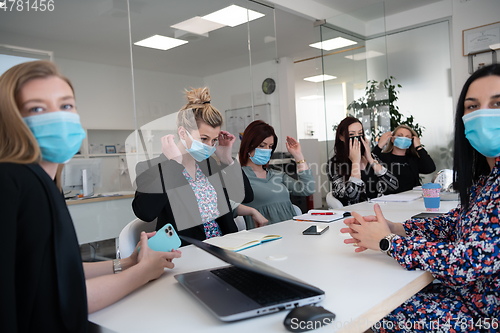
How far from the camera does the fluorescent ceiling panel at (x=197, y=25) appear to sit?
12.0ft

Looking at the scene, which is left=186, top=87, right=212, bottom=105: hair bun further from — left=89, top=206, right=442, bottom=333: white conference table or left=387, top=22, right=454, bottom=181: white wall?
left=387, top=22, right=454, bottom=181: white wall

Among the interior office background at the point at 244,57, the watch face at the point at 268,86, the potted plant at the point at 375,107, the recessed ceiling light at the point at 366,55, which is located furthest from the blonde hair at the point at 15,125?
the recessed ceiling light at the point at 366,55

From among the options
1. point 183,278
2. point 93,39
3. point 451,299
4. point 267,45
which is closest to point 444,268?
point 451,299

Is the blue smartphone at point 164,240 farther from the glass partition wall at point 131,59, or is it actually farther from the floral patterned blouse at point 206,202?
the glass partition wall at point 131,59

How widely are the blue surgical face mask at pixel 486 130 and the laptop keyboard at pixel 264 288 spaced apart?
0.73m

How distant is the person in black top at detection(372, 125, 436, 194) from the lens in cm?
376

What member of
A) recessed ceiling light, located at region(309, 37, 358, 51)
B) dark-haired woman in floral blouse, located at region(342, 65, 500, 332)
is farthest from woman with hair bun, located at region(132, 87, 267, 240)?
recessed ceiling light, located at region(309, 37, 358, 51)

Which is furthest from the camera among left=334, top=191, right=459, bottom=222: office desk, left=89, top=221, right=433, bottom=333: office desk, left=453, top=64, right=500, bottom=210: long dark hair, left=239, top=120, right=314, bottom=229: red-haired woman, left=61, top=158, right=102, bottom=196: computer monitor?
left=61, top=158, right=102, bottom=196: computer monitor

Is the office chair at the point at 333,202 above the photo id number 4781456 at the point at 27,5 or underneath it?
underneath

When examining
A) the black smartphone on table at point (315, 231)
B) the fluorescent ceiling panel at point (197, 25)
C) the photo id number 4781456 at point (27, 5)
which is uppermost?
the fluorescent ceiling panel at point (197, 25)

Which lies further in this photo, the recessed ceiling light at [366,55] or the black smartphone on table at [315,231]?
the recessed ceiling light at [366,55]

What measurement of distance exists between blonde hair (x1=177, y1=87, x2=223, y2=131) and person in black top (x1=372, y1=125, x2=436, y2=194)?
2.32 meters

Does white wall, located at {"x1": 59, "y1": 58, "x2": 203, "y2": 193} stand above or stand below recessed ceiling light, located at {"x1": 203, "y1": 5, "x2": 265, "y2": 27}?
below

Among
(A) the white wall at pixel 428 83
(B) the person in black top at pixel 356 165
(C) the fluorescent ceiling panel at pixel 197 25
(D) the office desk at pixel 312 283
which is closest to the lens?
(D) the office desk at pixel 312 283
